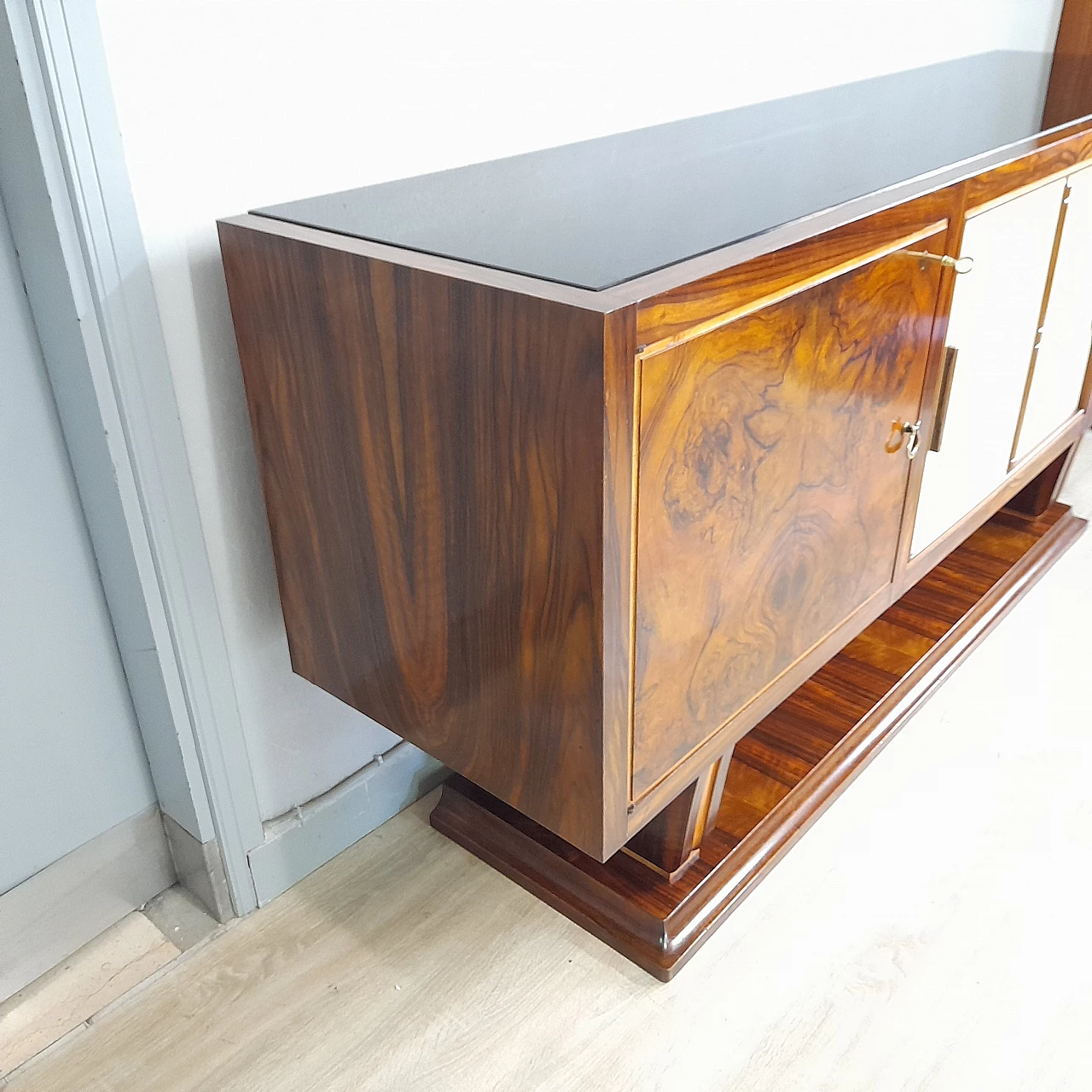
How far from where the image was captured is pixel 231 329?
1002mm

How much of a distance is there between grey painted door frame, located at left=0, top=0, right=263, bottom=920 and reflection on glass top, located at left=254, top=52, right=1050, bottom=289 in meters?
0.16

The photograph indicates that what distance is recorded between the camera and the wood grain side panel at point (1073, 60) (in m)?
1.96

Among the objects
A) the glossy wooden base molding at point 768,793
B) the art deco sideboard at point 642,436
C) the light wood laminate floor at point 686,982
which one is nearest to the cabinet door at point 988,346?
the art deco sideboard at point 642,436

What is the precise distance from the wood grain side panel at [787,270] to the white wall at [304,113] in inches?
17.6

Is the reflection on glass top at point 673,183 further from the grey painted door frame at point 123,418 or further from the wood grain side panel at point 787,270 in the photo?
the grey painted door frame at point 123,418

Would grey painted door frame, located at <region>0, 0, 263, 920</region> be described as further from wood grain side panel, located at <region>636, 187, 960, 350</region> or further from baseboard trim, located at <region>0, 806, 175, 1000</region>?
wood grain side panel, located at <region>636, 187, 960, 350</region>

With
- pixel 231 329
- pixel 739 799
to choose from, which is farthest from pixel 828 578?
pixel 231 329

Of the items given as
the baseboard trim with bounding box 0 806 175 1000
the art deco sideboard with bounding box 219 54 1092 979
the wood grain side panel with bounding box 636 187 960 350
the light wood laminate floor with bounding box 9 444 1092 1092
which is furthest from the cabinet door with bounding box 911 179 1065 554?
the baseboard trim with bounding box 0 806 175 1000

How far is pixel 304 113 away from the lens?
3.21ft

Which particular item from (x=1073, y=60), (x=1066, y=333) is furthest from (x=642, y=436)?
(x=1073, y=60)

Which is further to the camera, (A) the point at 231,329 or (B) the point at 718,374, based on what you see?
(A) the point at 231,329

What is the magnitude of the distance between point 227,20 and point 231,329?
270 millimetres

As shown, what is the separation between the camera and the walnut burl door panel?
0.83 metres

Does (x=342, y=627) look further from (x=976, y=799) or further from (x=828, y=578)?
(x=976, y=799)
